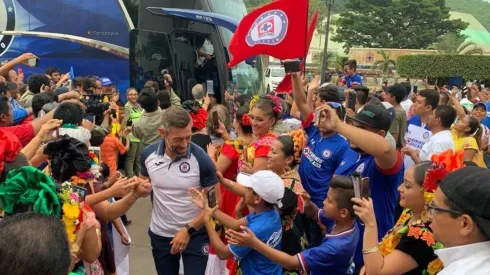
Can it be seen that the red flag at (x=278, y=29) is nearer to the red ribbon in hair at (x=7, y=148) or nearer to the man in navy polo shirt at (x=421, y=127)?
the man in navy polo shirt at (x=421, y=127)

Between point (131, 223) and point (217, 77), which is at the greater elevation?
point (217, 77)

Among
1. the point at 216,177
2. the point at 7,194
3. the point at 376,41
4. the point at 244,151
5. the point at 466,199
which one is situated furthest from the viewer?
the point at 376,41

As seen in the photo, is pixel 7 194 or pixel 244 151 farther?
pixel 244 151

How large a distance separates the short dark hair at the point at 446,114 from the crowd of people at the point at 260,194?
0.5 inches

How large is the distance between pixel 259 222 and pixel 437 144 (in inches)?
103

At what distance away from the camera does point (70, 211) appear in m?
2.52

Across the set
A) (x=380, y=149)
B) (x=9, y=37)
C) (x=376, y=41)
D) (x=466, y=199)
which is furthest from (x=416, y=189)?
(x=376, y=41)

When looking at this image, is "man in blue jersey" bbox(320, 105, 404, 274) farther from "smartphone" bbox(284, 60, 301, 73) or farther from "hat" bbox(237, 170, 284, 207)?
"smartphone" bbox(284, 60, 301, 73)

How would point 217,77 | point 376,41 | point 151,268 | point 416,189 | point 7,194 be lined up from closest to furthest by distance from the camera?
point 7,194 → point 416,189 → point 151,268 → point 217,77 → point 376,41

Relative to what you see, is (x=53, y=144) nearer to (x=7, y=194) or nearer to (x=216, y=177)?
(x=7, y=194)

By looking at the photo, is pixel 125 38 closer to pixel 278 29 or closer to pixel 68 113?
pixel 278 29

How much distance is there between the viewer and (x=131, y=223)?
756cm

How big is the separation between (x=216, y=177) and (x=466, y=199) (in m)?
2.24

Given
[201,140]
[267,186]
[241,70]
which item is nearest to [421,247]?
[267,186]
